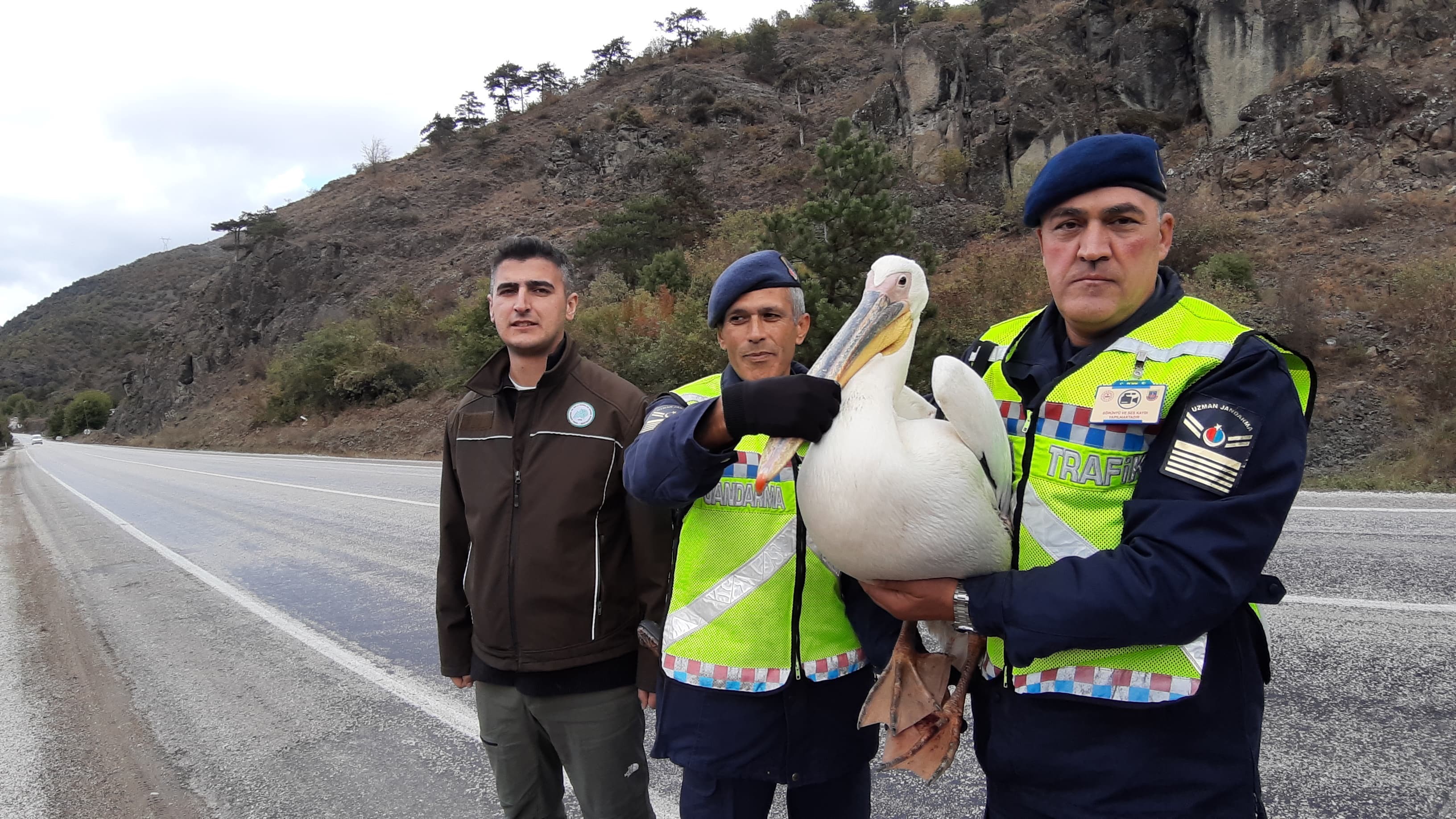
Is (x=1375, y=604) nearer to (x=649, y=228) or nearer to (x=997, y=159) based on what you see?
(x=649, y=228)

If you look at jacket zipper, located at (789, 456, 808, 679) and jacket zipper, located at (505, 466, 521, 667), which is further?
jacket zipper, located at (505, 466, 521, 667)

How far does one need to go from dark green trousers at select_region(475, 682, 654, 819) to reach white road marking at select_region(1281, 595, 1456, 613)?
4.45 metres

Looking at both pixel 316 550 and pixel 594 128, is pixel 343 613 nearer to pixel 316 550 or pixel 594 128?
pixel 316 550

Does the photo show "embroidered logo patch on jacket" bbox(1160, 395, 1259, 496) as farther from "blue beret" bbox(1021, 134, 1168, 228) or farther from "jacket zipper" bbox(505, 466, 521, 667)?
"jacket zipper" bbox(505, 466, 521, 667)

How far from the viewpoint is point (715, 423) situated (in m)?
1.80

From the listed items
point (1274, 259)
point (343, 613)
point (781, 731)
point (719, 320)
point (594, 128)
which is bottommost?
point (343, 613)

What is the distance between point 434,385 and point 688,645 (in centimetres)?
3221

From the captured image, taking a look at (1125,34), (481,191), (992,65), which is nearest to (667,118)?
(481,191)

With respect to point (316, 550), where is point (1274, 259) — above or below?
above

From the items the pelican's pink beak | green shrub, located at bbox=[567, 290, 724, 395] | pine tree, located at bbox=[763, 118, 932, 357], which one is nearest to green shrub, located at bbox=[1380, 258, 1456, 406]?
pine tree, located at bbox=[763, 118, 932, 357]

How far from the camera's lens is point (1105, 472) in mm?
1576

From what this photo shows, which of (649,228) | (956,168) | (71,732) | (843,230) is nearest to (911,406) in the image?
(71,732)

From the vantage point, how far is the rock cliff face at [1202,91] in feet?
78.6

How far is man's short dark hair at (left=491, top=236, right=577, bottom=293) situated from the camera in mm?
2654
